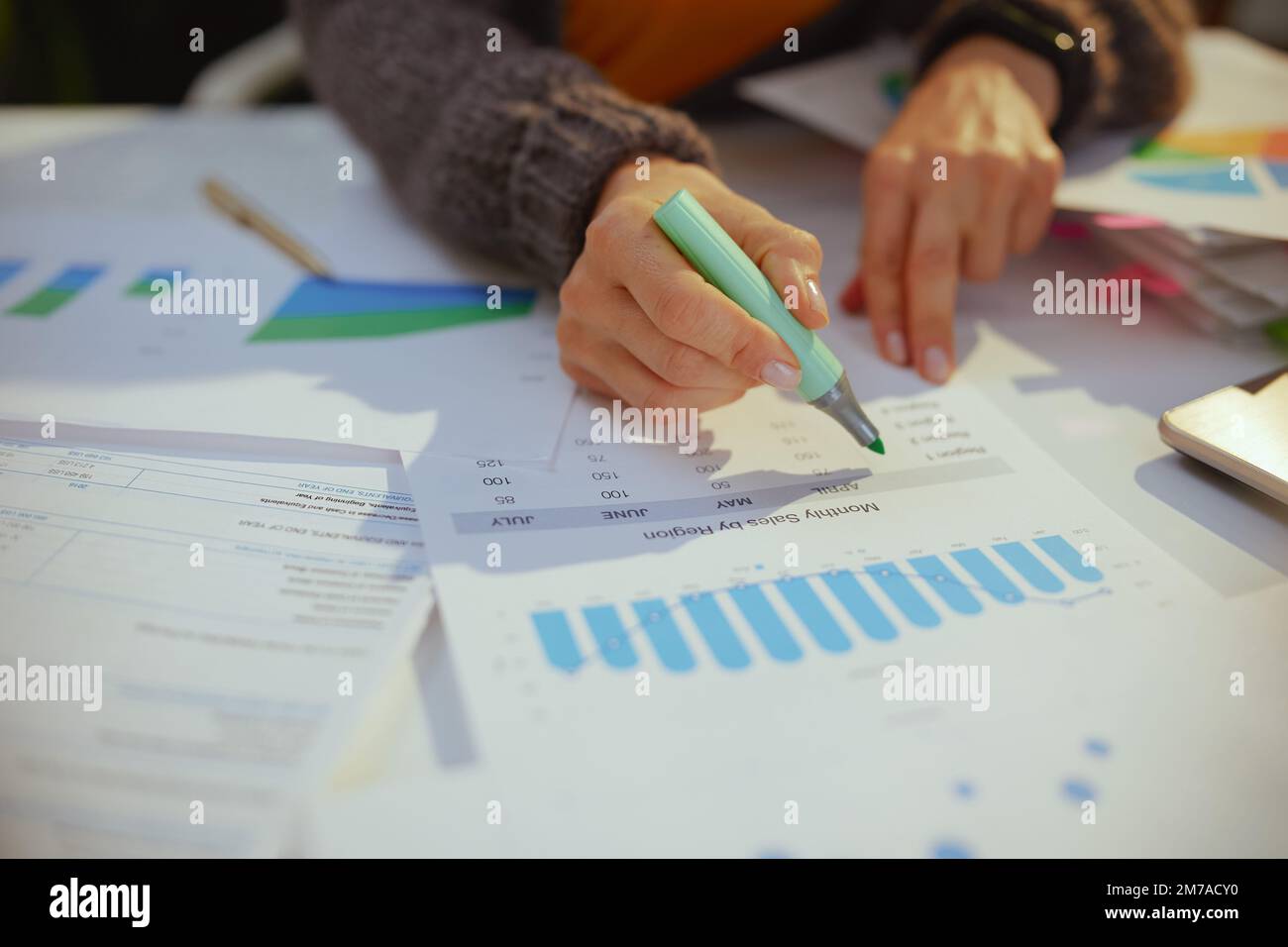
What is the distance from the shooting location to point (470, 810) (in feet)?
0.97

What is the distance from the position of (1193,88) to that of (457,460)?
29.7 inches

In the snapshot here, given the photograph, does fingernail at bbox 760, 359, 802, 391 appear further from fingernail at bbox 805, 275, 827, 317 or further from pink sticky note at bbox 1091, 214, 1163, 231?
pink sticky note at bbox 1091, 214, 1163, 231

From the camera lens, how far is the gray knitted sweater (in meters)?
0.56

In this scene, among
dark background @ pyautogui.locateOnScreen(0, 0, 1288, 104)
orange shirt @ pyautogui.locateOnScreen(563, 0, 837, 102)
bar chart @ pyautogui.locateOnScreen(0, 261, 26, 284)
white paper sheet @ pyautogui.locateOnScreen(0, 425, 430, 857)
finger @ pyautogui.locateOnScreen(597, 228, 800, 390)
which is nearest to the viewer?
white paper sheet @ pyautogui.locateOnScreen(0, 425, 430, 857)

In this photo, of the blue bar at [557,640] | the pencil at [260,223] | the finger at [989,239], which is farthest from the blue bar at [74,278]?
the finger at [989,239]

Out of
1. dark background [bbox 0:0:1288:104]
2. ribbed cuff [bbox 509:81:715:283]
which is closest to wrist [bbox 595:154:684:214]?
ribbed cuff [bbox 509:81:715:283]

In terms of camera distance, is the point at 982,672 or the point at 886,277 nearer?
the point at 982,672

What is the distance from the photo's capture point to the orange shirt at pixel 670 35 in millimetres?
768

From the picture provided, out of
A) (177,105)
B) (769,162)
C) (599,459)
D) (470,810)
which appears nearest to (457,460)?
(599,459)

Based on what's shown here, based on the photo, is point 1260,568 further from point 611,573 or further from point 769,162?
point 769,162

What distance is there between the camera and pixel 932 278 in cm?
57

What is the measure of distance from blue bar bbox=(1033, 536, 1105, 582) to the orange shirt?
0.55 m

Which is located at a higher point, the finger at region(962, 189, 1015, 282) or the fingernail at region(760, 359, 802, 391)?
the finger at region(962, 189, 1015, 282)

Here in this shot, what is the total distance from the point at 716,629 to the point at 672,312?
5.9 inches
